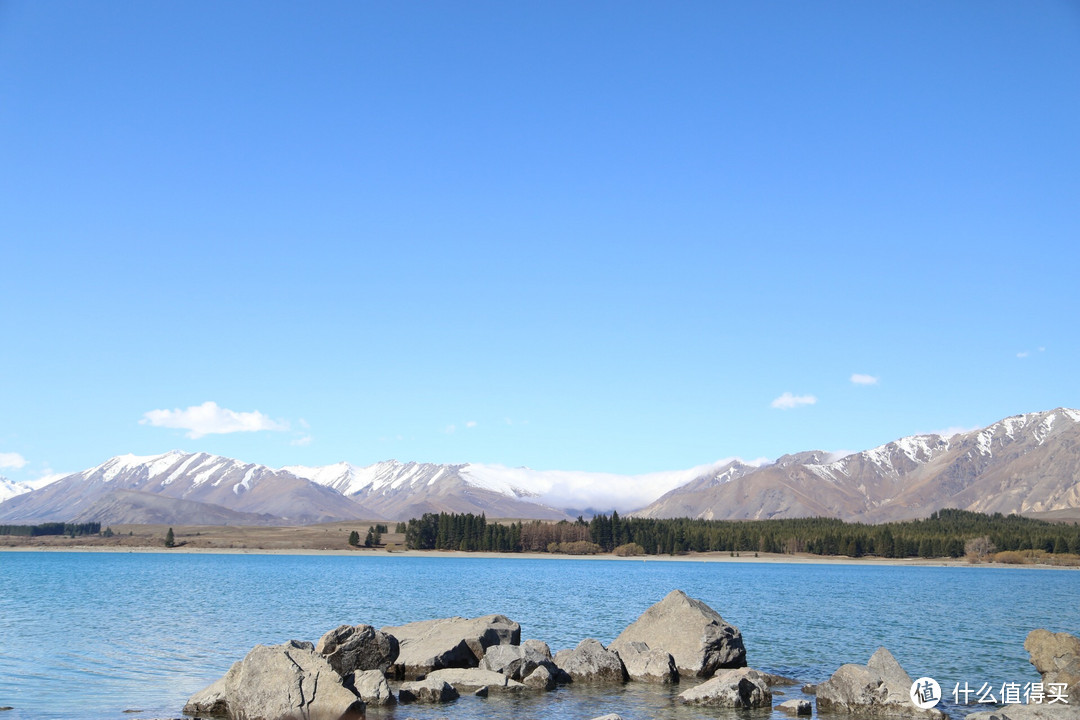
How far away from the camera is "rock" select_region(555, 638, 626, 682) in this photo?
3744 cm

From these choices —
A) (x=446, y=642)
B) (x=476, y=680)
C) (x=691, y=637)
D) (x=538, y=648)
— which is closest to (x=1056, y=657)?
(x=691, y=637)

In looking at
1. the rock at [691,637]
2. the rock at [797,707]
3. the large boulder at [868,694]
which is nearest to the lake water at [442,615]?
the rock at [797,707]

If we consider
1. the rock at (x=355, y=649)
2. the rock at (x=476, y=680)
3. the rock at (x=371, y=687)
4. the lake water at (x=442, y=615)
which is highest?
the rock at (x=355, y=649)

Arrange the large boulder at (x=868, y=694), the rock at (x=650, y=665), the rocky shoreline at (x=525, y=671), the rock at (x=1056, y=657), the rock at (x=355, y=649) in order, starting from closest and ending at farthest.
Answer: the rocky shoreline at (x=525, y=671) → the large boulder at (x=868, y=694) → the rock at (x=1056, y=657) → the rock at (x=355, y=649) → the rock at (x=650, y=665)

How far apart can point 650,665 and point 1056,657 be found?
53.9ft

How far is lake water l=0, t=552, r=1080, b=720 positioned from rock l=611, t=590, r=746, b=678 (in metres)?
3.16

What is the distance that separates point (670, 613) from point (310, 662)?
61.7 feet

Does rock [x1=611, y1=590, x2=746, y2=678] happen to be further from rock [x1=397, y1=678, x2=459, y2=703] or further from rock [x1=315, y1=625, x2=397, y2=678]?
rock [x1=315, y1=625, x2=397, y2=678]

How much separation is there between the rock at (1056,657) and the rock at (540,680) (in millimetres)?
19195

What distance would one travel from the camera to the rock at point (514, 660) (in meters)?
36.5

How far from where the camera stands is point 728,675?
111 feet

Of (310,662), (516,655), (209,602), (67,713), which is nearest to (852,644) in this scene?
(516,655)

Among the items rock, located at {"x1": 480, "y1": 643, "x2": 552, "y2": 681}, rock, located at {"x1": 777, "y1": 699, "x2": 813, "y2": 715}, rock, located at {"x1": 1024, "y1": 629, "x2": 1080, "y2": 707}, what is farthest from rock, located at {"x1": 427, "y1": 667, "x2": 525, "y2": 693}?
rock, located at {"x1": 1024, "y1": 629, "x2": 1080, "y2": 707}

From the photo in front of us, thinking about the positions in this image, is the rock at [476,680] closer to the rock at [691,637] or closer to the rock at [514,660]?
the rock at [514,660]
